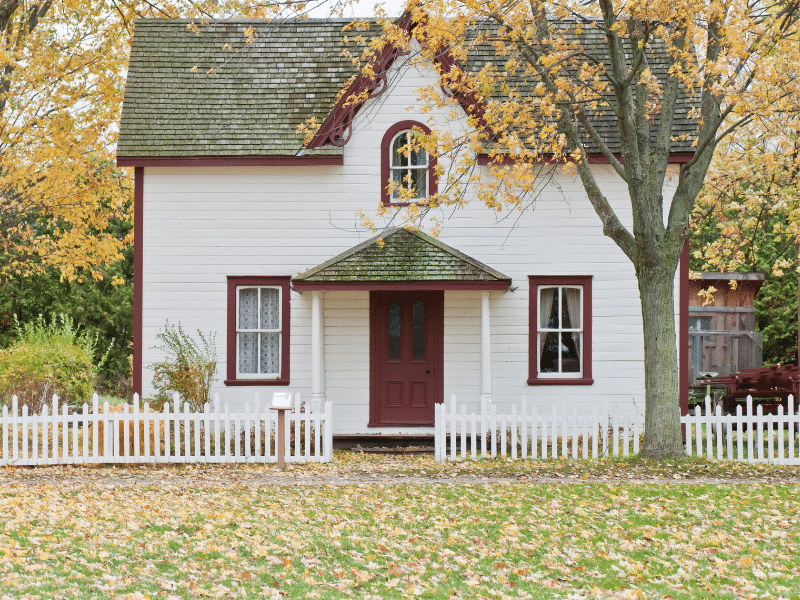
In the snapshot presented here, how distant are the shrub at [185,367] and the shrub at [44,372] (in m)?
1.68

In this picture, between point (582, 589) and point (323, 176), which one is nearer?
point (582, 589)

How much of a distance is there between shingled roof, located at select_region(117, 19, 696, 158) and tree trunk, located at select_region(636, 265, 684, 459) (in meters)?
4.30

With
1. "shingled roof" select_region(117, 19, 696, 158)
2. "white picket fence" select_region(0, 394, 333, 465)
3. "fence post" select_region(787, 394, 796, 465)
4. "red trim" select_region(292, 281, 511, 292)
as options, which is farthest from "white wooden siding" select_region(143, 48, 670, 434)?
"fence post" select_region(787, 394, 796, 465)

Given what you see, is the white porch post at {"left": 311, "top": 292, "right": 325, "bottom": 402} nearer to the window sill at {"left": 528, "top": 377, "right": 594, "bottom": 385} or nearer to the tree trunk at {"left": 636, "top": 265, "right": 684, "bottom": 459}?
the window sill at {"left": 528, "top": 377, "right": 594, "bottom": 385}

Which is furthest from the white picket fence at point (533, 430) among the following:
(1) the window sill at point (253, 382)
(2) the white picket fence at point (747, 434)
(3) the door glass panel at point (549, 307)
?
(1) the window sill at point (253, 382)

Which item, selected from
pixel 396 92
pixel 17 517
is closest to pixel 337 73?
pixel 396 92

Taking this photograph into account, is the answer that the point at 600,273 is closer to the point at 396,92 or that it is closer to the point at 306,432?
the point at 396,92

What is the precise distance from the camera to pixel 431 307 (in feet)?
52.7

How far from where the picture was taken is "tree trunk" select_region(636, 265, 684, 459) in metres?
12.4

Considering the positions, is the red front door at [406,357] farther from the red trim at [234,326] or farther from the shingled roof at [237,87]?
the shingled roof at [237,87]

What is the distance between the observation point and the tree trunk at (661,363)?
12.4 m

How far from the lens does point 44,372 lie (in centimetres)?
1561

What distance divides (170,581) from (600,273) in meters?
11.3

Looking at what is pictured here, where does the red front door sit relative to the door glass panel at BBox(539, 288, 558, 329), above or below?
below
